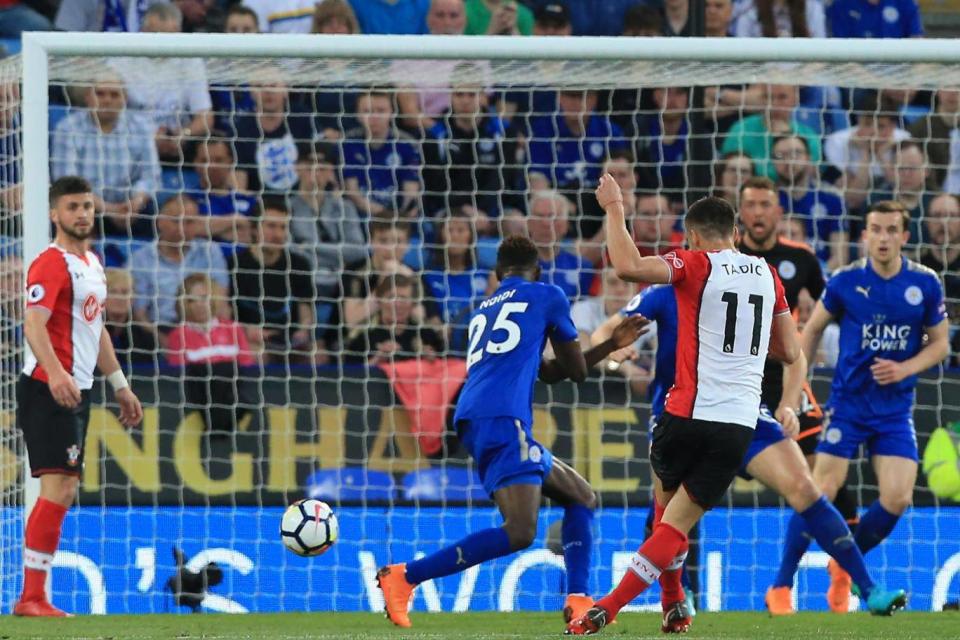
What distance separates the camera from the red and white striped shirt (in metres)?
7.65

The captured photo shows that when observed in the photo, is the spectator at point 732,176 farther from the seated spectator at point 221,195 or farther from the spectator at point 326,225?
the seated spectator at point 221,195

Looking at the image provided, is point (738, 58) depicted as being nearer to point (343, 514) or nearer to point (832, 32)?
point (343, 514)

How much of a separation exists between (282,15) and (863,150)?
4.27 m

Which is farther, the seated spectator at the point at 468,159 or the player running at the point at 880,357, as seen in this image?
the seated spectator at the point at 468,159

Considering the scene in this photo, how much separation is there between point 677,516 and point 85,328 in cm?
314

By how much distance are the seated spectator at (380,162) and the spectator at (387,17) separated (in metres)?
1.28

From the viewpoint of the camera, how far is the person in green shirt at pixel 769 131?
10.8m

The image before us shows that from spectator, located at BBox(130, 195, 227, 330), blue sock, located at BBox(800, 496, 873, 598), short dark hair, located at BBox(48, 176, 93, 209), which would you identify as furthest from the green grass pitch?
spectator, located at BBox(130, 195, 227, 330)

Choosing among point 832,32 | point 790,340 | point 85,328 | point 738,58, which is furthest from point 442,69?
point 832,32

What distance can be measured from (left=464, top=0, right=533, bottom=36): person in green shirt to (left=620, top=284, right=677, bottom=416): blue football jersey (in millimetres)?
4708

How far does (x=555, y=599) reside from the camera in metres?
9.11

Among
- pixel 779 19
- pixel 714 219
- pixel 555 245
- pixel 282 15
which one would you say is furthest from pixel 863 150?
pixel 714 219

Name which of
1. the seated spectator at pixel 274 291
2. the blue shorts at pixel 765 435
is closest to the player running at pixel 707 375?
the blue shorts at pixel 765 435

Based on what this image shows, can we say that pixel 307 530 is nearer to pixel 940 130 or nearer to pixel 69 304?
pixel 69 304
